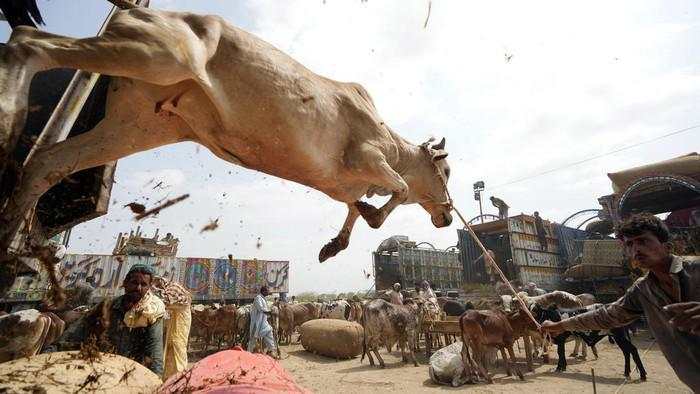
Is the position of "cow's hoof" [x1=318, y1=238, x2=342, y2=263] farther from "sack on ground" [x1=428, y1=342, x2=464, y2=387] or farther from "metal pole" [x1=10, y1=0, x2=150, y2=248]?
"sack on ground" [x1=428, y1=342, x2=464, y2=387]

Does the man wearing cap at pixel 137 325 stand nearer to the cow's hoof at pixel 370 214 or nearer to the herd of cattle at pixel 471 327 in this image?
the cow's hoof at pixel 370 214

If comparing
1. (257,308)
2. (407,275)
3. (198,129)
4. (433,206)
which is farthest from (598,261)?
(198,129)

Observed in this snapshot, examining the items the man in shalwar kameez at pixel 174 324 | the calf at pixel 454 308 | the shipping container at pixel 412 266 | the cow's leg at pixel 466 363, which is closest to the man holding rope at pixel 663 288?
the man in shalwar kameez at pixel 174 324

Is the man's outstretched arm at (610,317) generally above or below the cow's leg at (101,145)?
below

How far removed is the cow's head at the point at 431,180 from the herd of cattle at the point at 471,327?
90.5 inches

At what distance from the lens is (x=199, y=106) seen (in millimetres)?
3527

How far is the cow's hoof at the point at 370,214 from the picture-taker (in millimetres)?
5316

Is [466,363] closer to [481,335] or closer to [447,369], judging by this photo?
[447,369]

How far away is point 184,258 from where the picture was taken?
29.2m

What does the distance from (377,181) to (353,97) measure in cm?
125

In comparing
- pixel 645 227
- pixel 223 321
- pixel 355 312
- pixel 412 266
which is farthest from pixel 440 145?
pixel 412 266

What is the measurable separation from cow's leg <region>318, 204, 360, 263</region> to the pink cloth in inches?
106

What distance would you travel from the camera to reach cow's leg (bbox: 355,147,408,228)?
16.0 feet

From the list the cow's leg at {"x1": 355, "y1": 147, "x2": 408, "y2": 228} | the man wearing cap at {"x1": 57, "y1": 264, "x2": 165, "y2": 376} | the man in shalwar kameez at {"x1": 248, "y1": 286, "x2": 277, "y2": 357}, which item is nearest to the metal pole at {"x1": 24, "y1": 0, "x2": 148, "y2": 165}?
the man wearing cap at {"x1": 57, "y1": 264, "x2": 165, "y2": 376}
